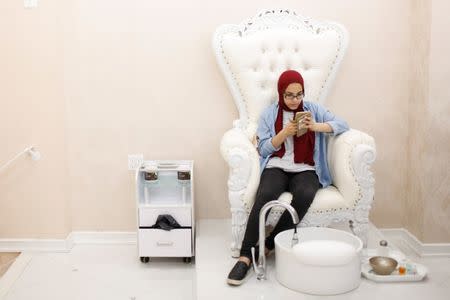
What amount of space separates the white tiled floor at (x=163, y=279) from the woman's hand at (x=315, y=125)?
27.6 inches

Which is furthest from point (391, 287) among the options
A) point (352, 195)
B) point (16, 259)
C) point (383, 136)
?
point (16, 259)

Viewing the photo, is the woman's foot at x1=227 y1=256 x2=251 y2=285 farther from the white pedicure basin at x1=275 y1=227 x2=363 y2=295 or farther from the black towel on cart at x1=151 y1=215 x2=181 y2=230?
the black towel on cart at x1=151 y1=215 x2=181 y2=230

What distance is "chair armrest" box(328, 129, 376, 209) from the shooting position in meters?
3.07

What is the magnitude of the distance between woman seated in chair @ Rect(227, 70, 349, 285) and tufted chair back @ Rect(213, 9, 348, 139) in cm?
22

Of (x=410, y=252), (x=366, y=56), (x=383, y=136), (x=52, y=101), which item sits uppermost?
(x=366, y=56)

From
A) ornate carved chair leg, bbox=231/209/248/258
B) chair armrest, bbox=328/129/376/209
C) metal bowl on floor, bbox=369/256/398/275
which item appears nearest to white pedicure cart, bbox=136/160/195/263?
ornate carved chair leg, bbox=231/209/248/258

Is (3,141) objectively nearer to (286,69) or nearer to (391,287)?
(286,69)

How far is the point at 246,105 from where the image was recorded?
3.58 meters

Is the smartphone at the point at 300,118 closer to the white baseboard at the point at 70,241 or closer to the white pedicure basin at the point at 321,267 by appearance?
the white pedicure basin at the point at 321,267

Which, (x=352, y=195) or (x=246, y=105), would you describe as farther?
(x=246, y=105)

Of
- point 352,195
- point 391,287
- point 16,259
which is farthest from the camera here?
point 16,259

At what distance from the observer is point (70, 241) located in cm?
371

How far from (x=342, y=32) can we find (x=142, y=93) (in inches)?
48.7

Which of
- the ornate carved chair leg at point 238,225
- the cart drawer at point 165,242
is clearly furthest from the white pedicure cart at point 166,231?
the ornate carved chair leg at point 238,225
